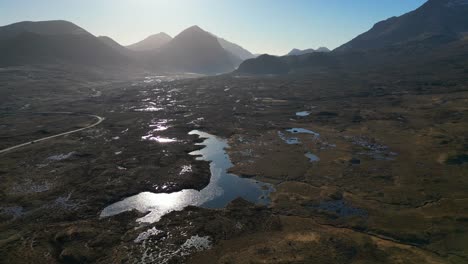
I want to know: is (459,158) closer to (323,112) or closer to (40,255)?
(323,112)

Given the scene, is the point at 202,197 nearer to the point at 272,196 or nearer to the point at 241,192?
the point at 241,192

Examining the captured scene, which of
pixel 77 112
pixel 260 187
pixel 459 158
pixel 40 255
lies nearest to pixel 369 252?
pixel 260 187

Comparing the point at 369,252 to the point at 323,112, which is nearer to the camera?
the point at 369,252

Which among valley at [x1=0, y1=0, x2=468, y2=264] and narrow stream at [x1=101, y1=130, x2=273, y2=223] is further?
narrow stream at [x1=101, y1=130, x2=273, y2=223]

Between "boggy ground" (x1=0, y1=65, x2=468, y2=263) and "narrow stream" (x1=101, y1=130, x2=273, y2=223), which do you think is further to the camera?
"narrow stream" (x1=101, y1=130, x2=273, y2=223)
